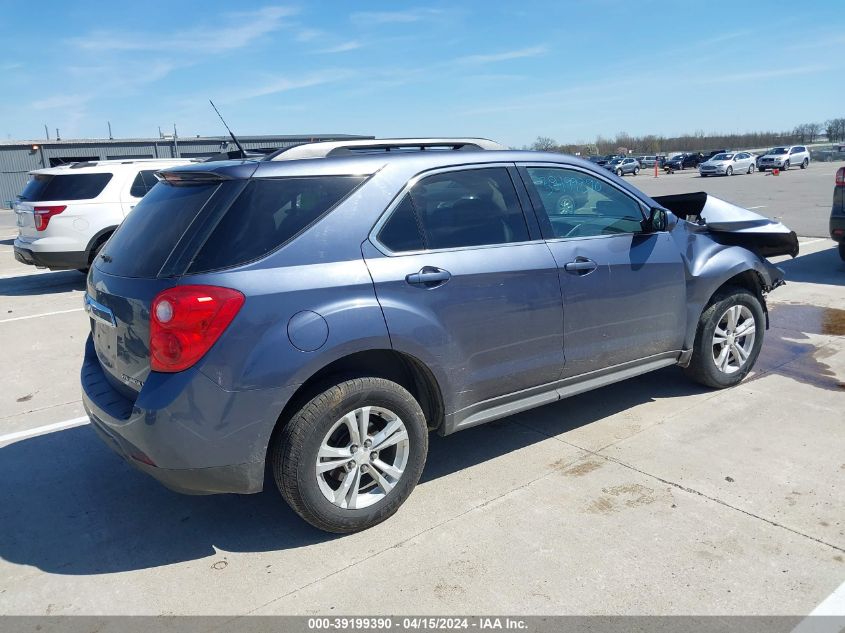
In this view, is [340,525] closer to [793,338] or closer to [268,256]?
[268,256]

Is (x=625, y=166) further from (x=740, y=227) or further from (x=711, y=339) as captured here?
(x=711, y=339)

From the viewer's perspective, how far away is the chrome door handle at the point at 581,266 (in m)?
4.00

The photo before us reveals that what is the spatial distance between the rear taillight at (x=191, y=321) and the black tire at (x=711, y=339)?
11.1 ft

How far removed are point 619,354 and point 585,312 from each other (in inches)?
18.7

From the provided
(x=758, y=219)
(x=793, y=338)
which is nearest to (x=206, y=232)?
(x=758, y=219)

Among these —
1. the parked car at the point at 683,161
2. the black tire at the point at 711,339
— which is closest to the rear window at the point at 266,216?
the black tire at the point at 711,339

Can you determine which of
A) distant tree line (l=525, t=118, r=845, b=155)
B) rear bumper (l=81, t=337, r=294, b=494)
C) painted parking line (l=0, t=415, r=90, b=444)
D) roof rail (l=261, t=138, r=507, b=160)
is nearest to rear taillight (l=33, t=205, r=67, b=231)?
painted parking line (l=0, t=415, r=90, b=444)

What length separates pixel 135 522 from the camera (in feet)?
11.8

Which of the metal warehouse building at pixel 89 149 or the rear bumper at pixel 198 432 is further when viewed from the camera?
the metal warehouse building at pixel 89 149

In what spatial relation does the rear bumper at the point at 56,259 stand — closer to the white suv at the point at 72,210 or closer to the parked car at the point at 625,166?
the white suv at the point at 72,210

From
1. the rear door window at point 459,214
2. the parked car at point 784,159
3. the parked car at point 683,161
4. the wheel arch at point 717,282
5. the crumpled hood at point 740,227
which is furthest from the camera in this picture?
the parked car at point 683,161

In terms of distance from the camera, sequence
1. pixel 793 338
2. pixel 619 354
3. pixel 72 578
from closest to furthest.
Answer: pixel 72 578 → pixel 619 354 → pixel 793 338

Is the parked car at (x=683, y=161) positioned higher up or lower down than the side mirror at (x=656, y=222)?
higher up
